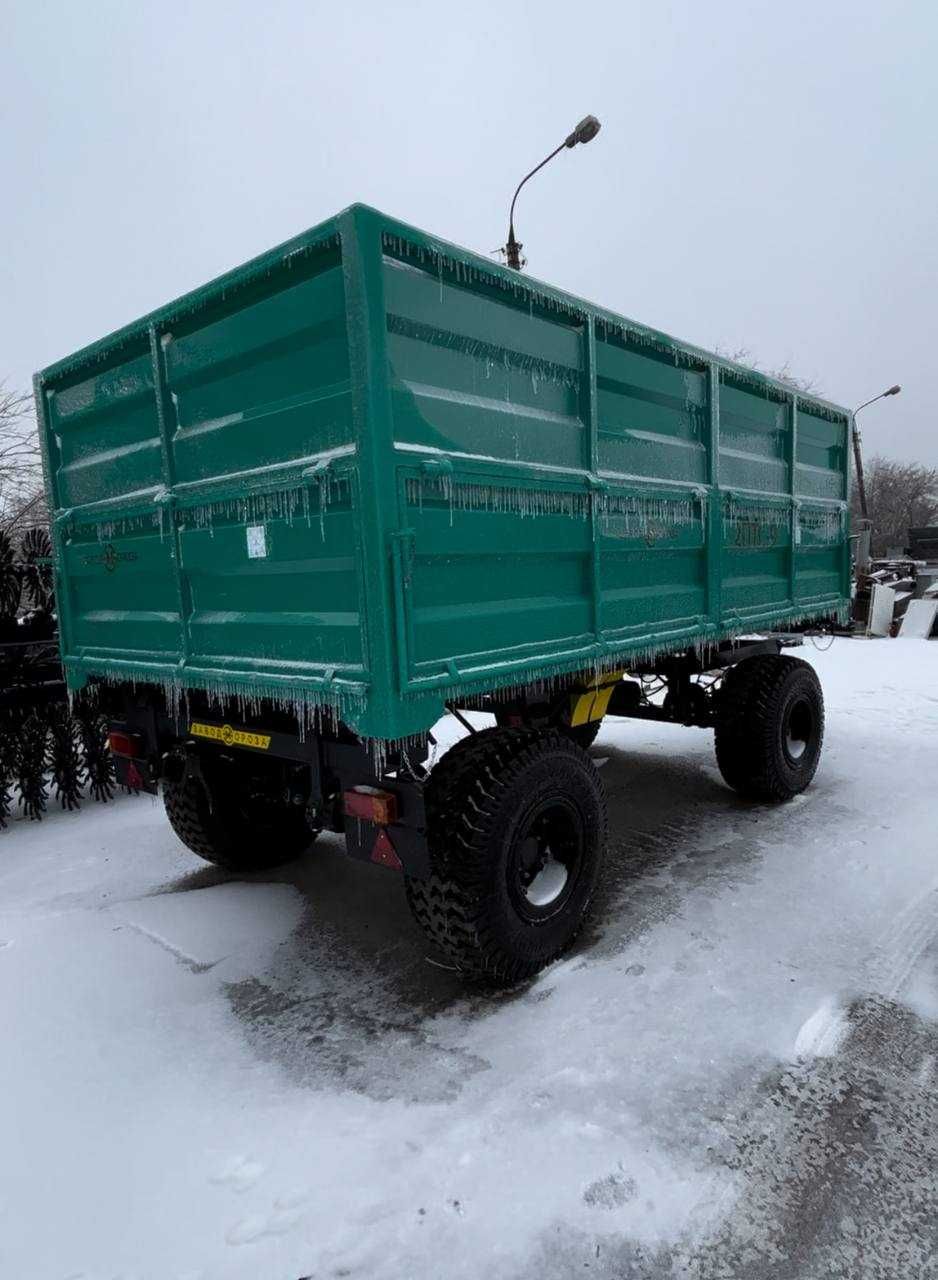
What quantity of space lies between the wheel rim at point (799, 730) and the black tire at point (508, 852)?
2.52 meters

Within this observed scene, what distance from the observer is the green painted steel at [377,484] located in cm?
236

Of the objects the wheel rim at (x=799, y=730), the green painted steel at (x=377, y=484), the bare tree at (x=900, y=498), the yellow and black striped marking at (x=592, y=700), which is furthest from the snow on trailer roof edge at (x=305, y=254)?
the bare tree at (x=900, y=498)

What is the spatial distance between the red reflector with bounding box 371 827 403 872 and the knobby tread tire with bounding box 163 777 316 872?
1.34 m

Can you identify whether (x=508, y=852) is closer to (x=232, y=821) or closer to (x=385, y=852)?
(x=385, y=852)

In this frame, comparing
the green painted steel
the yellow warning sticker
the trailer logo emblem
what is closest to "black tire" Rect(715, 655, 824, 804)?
the green painted steel

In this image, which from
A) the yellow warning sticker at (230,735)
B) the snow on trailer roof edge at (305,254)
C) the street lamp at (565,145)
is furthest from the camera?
the street lamp at (565,145)

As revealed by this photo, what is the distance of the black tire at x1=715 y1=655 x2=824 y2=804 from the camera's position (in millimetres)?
4703

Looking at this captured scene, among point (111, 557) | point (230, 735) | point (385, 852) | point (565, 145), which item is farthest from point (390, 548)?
point (565, 145)

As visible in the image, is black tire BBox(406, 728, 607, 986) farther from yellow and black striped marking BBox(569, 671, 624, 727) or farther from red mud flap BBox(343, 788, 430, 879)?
yellow and black striped marking BBox(569, 671, 624, 727)

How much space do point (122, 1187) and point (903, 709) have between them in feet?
25.6

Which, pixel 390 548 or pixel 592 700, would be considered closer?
pixel 390 548

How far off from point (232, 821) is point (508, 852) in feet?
6.05

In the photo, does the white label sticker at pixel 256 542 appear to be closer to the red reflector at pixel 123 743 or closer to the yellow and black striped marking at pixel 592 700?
the red reflector at pixel 123 743

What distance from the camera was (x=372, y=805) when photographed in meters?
2.59
